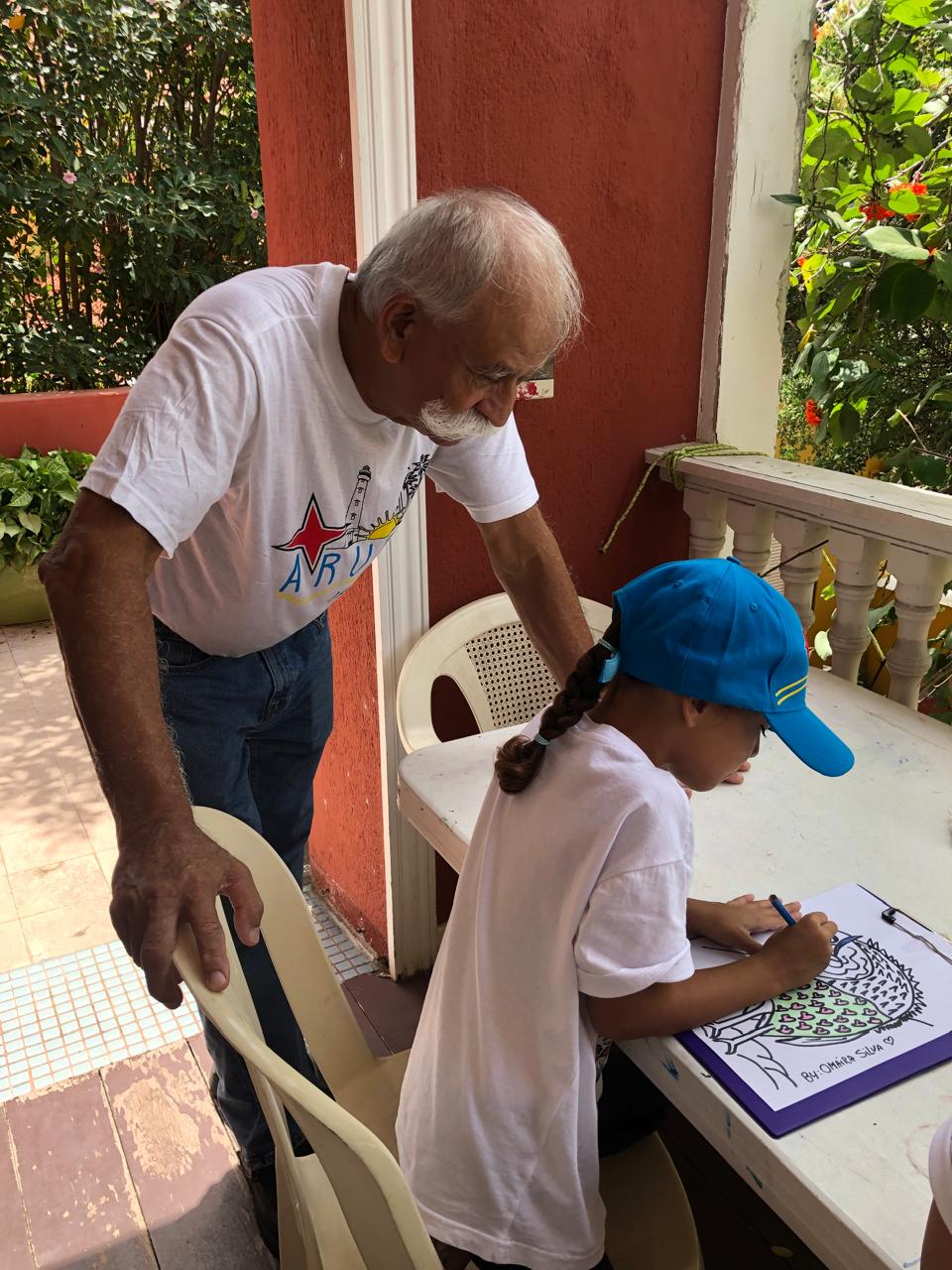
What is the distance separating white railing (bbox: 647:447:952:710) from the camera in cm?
190

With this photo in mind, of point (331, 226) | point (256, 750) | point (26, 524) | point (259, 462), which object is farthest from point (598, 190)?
point (26, 524)

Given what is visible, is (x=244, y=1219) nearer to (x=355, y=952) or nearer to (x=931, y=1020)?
(x=355, y=952)

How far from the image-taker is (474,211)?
1199mm

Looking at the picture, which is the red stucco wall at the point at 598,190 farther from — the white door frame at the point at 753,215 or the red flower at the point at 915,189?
the red flower at the point at 915,189

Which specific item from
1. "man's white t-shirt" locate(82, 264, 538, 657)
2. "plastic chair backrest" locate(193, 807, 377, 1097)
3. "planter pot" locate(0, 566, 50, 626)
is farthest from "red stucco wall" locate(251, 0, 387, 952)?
"planter pot" locate(0, 566, 50, 626)

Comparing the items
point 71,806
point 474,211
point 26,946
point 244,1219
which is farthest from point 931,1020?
point 71,806

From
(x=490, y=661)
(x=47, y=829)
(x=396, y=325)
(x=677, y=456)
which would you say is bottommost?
(x=47, y=829)

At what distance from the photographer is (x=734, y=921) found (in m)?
1.12

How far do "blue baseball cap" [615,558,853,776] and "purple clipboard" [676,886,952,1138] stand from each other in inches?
13.2

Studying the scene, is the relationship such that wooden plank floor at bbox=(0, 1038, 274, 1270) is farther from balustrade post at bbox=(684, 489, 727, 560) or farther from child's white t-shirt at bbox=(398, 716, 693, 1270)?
A: balustrade post at bbox=(684, 489, 727, 560)

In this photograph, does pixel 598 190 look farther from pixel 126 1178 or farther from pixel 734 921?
pixel 126 1178

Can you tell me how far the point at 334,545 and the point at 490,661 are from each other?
2.95 feet

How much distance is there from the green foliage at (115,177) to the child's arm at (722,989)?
6493mm

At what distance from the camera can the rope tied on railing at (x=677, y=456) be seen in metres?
2.40
